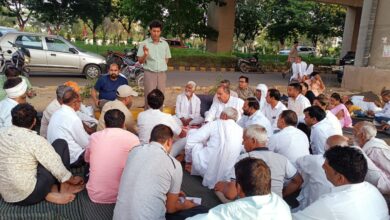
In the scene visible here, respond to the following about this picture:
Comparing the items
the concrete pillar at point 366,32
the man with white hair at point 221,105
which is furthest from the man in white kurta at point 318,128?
the concrete pillar at point 366,32

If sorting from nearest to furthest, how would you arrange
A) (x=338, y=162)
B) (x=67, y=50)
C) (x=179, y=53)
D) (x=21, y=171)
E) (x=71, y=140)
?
(x=338, y=162), (x=21, y=171), (x=71, y=140), (x=67, y=50), (x=179, y=53)

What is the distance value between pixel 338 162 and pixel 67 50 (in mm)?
10732

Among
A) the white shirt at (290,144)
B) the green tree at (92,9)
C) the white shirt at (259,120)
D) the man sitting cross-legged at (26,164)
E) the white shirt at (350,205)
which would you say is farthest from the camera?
the green tree at (92,9)

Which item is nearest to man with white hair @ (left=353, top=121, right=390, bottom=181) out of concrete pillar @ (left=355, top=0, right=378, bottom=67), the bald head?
the bald head

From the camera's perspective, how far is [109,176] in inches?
125

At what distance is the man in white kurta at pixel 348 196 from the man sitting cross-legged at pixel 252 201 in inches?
14.9

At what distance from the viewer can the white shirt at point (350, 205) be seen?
2.20 metres

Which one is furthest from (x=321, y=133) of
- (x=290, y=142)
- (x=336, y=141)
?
(x=336, y=141)

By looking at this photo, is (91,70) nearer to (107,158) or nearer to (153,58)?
(153,58)

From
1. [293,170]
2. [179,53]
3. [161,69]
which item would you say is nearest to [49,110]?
[161,69]

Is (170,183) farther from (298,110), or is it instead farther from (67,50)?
(67,50)

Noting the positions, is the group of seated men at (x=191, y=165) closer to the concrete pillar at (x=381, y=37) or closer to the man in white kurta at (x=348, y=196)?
the man in white kurta at (x=348, y=196)

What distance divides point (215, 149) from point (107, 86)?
277 cm

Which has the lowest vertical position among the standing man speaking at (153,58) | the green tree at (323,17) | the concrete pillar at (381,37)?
the standing man speaking at (153,58)
